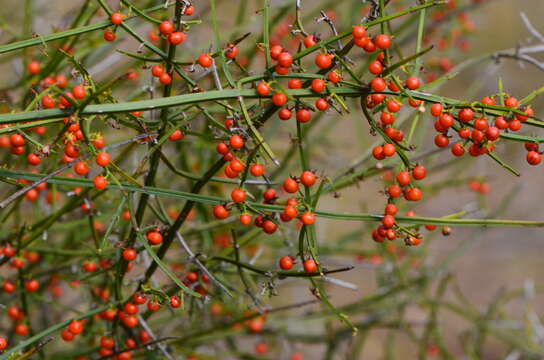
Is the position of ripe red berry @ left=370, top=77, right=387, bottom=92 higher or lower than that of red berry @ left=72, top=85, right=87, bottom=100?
higher

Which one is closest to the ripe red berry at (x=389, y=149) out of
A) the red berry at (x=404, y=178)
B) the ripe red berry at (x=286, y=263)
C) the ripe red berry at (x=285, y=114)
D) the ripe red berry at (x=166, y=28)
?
the red berry at (x=404, y=178)

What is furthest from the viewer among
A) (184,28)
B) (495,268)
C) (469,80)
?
(469,80)

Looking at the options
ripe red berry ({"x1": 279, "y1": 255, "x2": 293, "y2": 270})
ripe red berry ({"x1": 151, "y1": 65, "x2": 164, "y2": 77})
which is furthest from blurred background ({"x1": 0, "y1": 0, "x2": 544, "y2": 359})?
ripe red berry ({"x1": 151, "y1": 65, "x2": 164, "y2": 77})

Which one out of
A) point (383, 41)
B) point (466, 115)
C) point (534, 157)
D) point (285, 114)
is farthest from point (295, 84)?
point (534, 157)

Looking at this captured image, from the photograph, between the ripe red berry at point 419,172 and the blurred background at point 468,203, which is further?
the blurred background at point 468,203

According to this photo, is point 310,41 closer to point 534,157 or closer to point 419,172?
point 419,172

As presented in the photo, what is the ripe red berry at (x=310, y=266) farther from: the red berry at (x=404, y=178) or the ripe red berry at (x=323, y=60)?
the ripe red berry at (x=323, y=60)

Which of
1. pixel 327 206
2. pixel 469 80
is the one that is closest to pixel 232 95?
pixel 327 206

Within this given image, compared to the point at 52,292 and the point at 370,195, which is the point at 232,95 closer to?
the point at 52,292

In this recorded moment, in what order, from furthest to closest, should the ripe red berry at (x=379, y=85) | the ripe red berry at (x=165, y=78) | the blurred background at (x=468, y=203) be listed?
the blurred background at (x=468, y=203) → the ripe red berry at (x=165, y=78) → the ripe red berry at (x=379, y=85)

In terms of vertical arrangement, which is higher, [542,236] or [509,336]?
[542,236]

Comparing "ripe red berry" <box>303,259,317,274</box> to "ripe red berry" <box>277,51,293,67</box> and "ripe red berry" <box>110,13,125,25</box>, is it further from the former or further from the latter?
"ripe red berry" <box>110,13,125,25</box>
